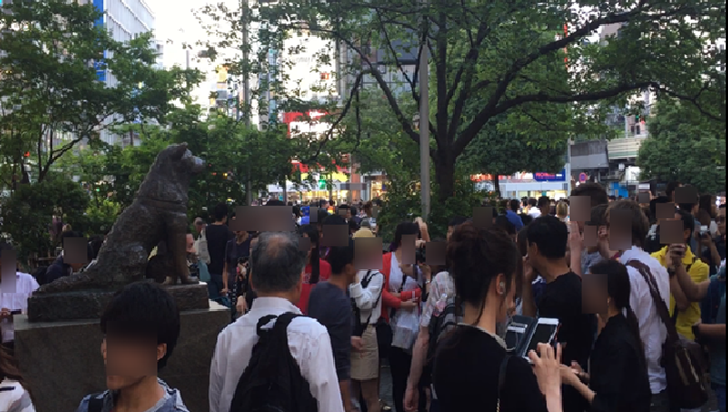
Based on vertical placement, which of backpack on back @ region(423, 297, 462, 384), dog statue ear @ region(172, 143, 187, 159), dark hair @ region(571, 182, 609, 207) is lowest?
backpack on back @ region(423, 297, 462, 384)

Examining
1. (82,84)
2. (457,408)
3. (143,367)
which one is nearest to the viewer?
(143,367)

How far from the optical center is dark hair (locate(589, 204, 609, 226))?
5387 millimetres

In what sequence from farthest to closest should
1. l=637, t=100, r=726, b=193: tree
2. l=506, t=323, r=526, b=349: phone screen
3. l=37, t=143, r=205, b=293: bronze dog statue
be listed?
l=637, t=100, r=726, b=193: tree, l=37, t=143, r=205, b=293: bronze dog statue, l=506, t=323, r=526, b=349: phone screen

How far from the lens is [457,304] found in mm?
3043

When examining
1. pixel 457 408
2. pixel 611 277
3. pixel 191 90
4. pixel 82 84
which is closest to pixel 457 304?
pixel 457 408

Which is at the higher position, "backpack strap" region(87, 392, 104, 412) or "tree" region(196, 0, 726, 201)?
"tree" region(196, 0, 726, 201)

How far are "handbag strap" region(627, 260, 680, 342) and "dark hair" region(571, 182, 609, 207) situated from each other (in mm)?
1659

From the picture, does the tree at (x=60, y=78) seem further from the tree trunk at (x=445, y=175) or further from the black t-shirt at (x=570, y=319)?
the black t-shirt at (x=570, y=319)

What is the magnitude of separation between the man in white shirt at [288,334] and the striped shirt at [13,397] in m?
0.80

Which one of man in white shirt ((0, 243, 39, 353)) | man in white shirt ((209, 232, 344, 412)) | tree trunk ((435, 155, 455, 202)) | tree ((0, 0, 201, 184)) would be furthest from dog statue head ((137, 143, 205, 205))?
tree ((0, 0, 201, 184))

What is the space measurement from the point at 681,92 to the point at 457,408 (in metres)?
10.2

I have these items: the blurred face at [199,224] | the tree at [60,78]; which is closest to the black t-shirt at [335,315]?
the blurred face at [199,224]

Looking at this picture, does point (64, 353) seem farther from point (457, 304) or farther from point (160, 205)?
point (457, 304)

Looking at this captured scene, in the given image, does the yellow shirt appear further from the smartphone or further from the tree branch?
the tree branch
